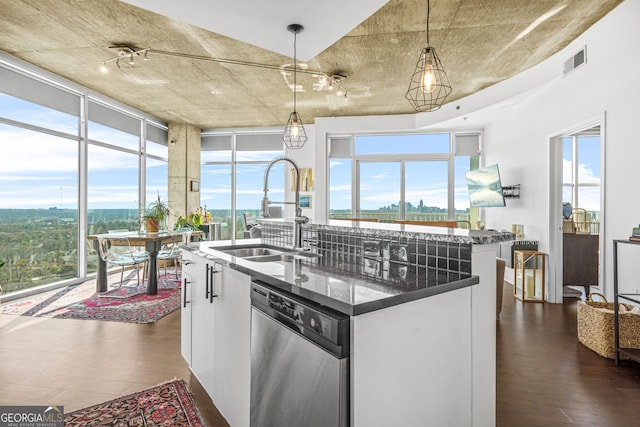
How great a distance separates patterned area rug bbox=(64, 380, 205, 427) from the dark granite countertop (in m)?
0.92

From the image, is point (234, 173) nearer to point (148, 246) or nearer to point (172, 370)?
point (148, 246)

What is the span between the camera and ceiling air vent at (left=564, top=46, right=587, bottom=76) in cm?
358

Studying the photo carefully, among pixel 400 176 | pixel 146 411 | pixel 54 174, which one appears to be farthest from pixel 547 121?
pixel 54 174

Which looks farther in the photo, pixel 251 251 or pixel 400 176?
pixel 400 176

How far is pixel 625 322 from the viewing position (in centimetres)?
266

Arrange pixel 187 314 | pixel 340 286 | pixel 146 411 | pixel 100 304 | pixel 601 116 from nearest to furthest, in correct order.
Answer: pixel 340 286
pixel 146 411
pixel 187 314
pixel 601 116
pixel 100 304

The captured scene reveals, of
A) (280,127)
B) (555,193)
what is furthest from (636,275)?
(280,127)

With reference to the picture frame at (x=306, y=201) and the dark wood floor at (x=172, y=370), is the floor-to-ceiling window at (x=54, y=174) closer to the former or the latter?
the dark wood floor at (x=172, y=370)

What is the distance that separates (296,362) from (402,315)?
0.41 m

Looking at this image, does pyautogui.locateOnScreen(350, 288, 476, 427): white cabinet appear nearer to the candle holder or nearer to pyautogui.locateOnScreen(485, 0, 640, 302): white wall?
pyautogui.locateOnScreen(485, 0, 640, 302): white wall

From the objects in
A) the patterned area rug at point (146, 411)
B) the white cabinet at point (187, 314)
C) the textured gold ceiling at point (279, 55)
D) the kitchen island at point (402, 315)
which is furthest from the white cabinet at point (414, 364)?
the textured gold ceiling at point (279, 55)

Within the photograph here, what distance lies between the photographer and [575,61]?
12.3 feet

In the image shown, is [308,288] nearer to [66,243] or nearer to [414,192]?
[66,243]

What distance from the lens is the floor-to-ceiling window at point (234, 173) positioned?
26.1 ft
